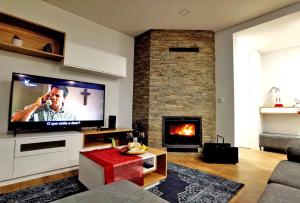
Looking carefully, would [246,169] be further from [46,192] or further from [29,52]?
[29,52]

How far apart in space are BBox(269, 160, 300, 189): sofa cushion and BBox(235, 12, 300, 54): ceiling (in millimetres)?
2525

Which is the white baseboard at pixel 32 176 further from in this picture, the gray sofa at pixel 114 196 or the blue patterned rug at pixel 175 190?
the gray sofa at pixel 114 196

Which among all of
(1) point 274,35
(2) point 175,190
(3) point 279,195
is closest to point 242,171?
(2) point 175,190

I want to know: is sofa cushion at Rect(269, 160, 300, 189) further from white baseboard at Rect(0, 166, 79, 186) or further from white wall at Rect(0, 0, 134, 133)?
white wall at Rect(0, 0, 134, 133)

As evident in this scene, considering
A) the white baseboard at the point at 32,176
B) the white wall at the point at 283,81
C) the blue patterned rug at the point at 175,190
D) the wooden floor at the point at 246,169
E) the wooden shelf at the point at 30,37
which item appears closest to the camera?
the blue patterned rug at the point at 175,190

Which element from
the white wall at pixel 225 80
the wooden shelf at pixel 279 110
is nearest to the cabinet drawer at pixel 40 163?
the white wall at pixel 225 80

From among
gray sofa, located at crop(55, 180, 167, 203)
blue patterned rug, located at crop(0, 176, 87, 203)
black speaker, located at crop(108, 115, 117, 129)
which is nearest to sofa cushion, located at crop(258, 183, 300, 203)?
gray sofa, located at crop(55, 180, 167, 203)

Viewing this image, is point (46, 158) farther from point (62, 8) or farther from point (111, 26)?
point (111, 26)

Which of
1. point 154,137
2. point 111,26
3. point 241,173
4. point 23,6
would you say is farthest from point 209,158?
point 23,6

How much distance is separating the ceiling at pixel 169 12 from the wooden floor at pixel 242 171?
2.56 metres

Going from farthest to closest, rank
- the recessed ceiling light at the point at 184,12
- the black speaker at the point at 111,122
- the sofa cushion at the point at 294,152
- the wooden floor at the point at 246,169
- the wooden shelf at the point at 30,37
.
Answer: the black speaker at the point at 111,122
the recessed ceiling light at the point at 184,12
the wooden shelf at the point at 30,37
the wooden floor at the point at 246,169
the sofa cushion at the point at 294,152

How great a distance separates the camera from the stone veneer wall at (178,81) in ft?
11.5

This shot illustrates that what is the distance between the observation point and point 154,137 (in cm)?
350

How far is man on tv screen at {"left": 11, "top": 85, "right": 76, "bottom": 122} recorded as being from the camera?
2.25 metres
